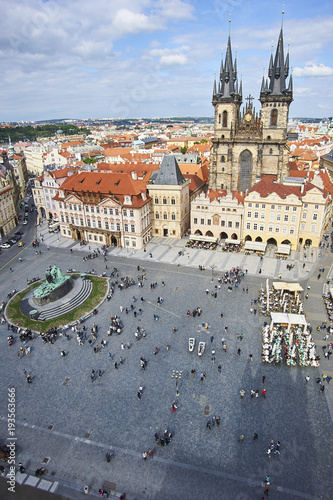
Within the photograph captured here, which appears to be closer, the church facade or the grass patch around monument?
the grass patch around monument

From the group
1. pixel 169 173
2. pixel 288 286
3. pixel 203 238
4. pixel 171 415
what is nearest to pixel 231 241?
pixel 203 238

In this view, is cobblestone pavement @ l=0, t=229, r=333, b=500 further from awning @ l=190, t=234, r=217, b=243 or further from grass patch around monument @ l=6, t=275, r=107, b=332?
awning @ l=190, t=234, r=217, b=243

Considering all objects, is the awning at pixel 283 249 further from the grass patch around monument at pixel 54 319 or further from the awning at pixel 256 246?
the grass patch around monument at pixel 54 319

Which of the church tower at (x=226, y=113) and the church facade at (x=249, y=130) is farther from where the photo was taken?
the church tower at (x=226, y=113)

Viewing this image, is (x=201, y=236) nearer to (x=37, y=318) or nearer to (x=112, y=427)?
(x=37, y=318)

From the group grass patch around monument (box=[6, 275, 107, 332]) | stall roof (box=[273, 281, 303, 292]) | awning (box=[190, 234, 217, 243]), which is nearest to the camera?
grass patch around monument (box=[6, 275, 107, 332])

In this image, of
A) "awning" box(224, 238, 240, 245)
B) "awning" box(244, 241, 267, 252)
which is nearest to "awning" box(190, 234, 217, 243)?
"awning" box(224, 238, 240, 245)

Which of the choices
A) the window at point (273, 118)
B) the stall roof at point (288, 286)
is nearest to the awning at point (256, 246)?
the stall roof at point (288, 286)

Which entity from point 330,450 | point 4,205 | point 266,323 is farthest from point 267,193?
point 4,205
